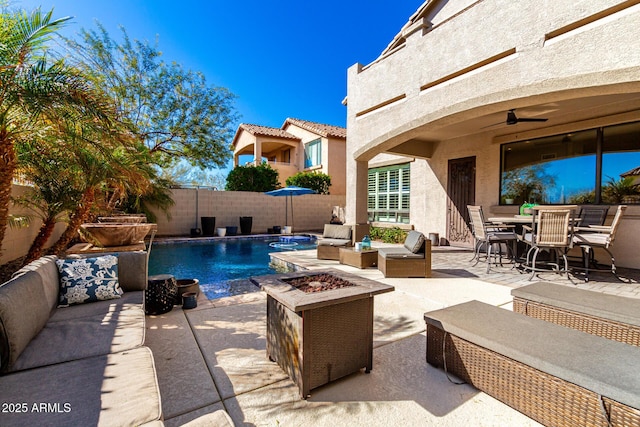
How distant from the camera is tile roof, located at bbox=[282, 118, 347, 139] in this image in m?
18.4

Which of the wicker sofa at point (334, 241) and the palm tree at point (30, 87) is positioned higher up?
the palm tree at point (30, 87)

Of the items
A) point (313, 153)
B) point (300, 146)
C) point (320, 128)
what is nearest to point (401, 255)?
point (313, 153)

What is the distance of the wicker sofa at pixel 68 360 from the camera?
145cm

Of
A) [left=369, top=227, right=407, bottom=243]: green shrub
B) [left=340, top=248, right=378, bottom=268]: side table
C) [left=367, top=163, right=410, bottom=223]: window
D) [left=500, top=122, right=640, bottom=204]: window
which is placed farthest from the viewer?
[left=367, top=163, right=410, bottom=223]: window

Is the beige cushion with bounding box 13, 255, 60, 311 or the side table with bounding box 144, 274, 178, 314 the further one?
the side table with bounding box 144, 274, 178, 314

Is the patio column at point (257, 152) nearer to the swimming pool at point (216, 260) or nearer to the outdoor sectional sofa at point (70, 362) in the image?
the swimming pool at point (216, 260)

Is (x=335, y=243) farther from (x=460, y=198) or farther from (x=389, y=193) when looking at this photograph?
(x=389, y=193)

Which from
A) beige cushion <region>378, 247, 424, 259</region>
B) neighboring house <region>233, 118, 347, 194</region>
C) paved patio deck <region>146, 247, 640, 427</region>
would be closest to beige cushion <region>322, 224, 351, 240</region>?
beige cushion <region>378, 247, 424, 259</region>

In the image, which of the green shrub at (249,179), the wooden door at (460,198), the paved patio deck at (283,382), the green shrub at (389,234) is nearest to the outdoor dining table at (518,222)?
the wooden door at (460,198)

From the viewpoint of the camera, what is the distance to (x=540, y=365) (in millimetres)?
1854

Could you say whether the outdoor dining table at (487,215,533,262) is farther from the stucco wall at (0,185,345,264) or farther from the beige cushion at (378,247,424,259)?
the stucco wall at (0,185,345,264)

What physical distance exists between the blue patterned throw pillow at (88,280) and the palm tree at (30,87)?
1.21 m

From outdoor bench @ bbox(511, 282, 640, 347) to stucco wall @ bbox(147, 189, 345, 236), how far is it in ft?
43.9

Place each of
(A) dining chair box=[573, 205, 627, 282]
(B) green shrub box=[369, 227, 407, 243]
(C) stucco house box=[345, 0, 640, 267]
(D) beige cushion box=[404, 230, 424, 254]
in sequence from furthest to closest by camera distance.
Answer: (B) green shrub box=[369, 227, 407, 243]
(D) beige cushion box=[404, 230, 424, 254]
(A) dining chair box=[573, 205, 627, 282]
(C) stucco house box=[345, 0, 640, 267]
